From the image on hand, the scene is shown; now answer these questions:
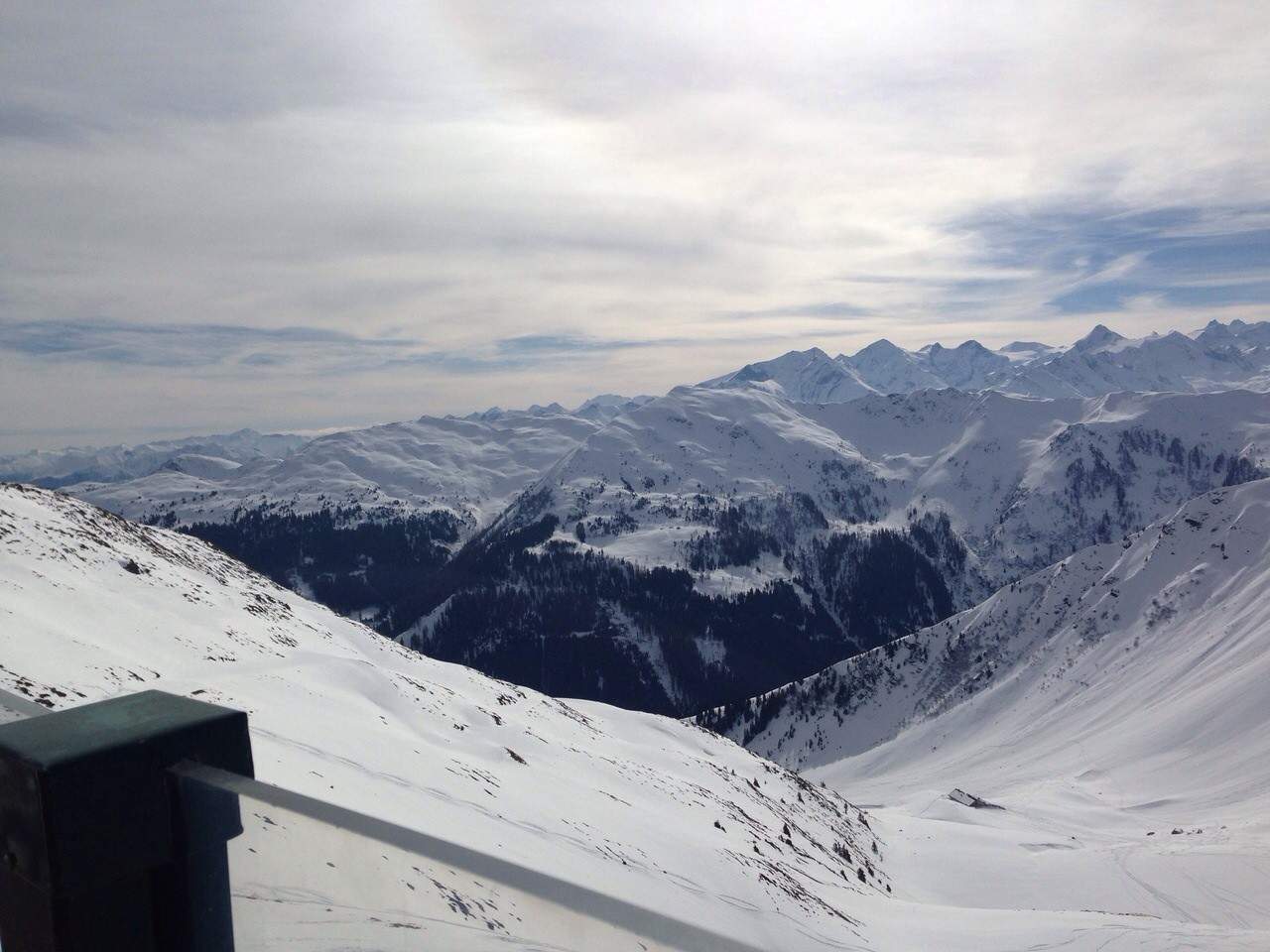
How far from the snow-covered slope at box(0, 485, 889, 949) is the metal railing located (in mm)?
94

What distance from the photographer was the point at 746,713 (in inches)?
7003

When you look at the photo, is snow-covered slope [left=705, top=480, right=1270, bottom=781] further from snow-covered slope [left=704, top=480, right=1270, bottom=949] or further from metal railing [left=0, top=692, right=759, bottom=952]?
metal railing [left=0, top=692, right=759, bottom=952]

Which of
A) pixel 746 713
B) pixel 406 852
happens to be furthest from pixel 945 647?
pixel 406 852

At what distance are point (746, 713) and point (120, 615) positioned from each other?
162 m

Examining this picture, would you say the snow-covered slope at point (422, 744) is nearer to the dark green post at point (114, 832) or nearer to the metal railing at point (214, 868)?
the metal railing at point (214, 868)

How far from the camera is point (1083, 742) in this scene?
126 metres

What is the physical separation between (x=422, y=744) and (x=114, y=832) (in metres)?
26.4

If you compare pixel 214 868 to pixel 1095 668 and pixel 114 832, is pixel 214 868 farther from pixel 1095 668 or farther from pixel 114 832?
pixel 1095 668

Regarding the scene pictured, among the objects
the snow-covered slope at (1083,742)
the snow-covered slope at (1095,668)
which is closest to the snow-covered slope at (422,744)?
the snow-covered slope at (1083,742)

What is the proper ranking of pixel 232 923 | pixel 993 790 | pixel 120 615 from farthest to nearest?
pixel 993 790
pixel 120 615
pixel 232 923

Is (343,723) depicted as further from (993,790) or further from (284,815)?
(993,790)

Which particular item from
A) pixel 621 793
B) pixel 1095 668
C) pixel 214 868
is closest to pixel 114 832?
pixel 214 868

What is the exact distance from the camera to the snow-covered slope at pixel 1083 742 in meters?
51.2

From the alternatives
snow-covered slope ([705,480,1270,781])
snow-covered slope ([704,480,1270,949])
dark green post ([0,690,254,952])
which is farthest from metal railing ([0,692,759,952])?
snow-covered slope ([705,480,1270,781])
